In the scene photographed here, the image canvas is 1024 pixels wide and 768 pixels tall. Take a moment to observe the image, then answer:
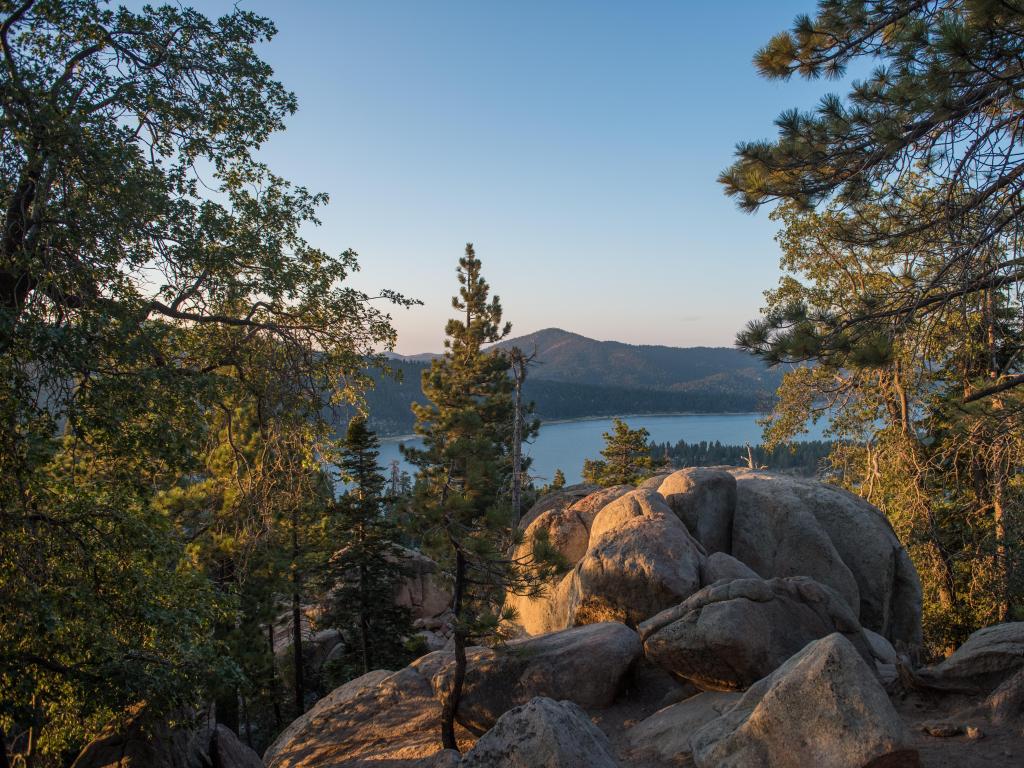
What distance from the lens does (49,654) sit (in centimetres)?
700

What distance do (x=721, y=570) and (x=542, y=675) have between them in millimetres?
4628

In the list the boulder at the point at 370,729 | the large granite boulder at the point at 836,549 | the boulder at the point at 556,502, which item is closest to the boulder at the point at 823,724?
the boulder at the point at 370,729

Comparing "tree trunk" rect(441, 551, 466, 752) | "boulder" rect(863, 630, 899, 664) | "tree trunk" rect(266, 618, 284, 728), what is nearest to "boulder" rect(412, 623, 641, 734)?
"tree trunk" rect(441, 551, 466, 752)

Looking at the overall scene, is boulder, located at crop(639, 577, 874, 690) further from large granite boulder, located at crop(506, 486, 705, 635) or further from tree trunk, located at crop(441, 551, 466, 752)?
tree trunk, located at crop(441, 551, 466, 752)

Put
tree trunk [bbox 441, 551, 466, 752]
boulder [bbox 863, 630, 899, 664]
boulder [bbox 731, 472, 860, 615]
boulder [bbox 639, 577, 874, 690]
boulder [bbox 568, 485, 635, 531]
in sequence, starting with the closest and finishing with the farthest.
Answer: boulder [bbox 639, 577, 874, 690] → tree trunk [bbox 441, 551, 466, 752] → boulder [bbox 863, 630, 899, 664] → boulder [bbox 731, 472, 860, 615] → boulder [bbox 568, 485, 635, 531]

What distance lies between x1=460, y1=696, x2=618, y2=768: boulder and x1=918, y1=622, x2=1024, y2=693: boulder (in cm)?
584

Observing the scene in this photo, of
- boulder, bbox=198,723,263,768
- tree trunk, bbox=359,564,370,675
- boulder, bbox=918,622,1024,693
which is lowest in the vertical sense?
tree trunk, bbox=359,564,370,675

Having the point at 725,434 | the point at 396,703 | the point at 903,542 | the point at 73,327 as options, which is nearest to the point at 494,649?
the point at 396,703

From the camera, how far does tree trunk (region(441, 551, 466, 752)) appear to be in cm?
1103

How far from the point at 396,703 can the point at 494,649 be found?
3072 millimetres

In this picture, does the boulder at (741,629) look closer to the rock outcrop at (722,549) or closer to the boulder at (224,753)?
the rock outcrop at (722,549)

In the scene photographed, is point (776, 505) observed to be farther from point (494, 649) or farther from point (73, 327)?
point (73, 327)

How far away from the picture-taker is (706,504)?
16719 mm

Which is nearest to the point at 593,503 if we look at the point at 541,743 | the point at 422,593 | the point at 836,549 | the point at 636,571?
the point at 636,571
